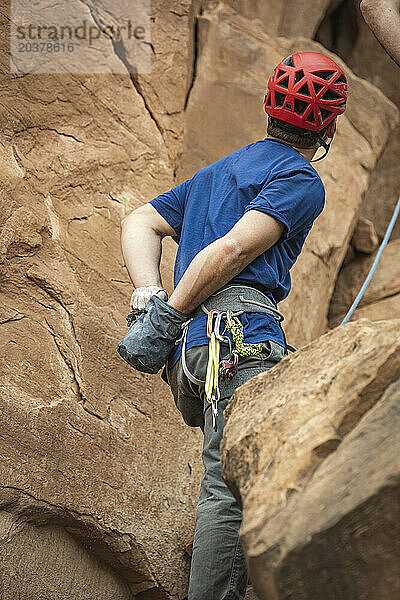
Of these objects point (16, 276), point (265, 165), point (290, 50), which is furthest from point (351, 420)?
point (290, 50)

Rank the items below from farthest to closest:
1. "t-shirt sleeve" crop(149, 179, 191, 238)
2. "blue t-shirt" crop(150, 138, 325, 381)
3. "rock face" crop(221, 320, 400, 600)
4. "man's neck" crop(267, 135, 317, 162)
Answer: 1. "t-shirt sleeve" crop(149, 179, 191, 238)
2. "man's neck" crop(267, 135, 317, 162)
3. "blue t-shirt" crop(150, 138, 325, 381)
4. "rock face" crop(221, 320, 400, 600)

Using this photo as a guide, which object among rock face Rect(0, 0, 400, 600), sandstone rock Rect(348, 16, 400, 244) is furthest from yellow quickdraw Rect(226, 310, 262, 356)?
sandstone rock Rect(348, 16, 400, 244)

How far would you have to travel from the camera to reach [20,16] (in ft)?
12.5

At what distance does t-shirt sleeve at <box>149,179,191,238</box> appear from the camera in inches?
104

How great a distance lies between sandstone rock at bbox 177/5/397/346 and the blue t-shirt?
185 centimetres

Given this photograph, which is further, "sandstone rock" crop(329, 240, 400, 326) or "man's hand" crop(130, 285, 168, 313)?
"sandstone rock" crop(329, 240, 400, 326)

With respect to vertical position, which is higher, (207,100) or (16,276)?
(207,100)

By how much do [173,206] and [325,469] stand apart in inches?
51.7

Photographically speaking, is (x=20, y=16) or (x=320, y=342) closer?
(x=320, y=342)

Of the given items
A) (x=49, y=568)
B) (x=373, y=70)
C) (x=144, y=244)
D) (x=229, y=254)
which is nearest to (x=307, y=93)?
(x=229, y=254)

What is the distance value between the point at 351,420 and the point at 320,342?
0.93ft

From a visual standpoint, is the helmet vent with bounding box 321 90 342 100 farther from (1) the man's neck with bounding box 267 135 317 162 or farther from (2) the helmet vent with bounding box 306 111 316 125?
(1) the man's neck with bounding box 267 135 317 162

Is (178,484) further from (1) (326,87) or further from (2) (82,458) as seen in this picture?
(1) (326,87)

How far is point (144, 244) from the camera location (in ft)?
8.41
